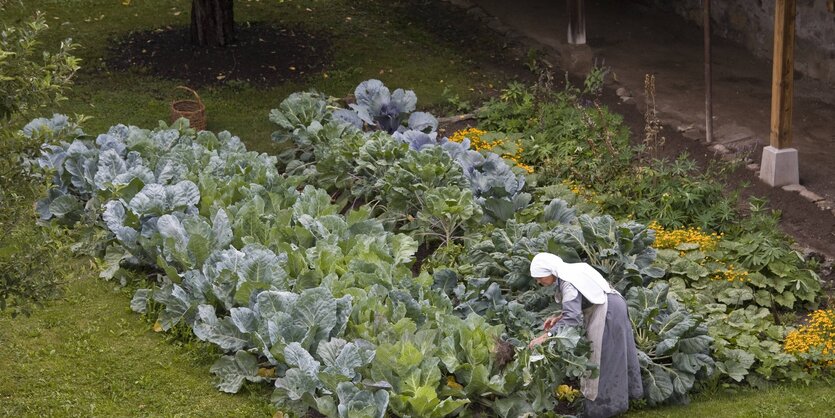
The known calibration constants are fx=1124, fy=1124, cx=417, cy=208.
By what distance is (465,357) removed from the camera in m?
7.94

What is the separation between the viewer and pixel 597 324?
7906 mm

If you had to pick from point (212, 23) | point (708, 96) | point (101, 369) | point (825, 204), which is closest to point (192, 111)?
point (212, 23)

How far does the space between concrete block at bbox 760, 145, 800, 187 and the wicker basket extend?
6.34 meters

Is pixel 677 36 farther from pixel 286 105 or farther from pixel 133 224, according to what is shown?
pixel 133 224

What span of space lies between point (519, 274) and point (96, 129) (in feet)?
22.0

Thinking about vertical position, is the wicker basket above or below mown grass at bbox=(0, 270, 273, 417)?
above

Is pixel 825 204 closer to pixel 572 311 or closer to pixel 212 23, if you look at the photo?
pixel 572 311

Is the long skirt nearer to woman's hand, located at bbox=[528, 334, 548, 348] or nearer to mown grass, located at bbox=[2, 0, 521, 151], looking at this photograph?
woman's hand, located at bbox=[528, 334, 548, 348]

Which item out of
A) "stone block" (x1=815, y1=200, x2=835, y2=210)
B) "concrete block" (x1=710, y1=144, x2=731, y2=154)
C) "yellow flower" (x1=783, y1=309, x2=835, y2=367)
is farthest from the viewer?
"concrete block" (x1=710, y1=144, x2=731, y2=154)

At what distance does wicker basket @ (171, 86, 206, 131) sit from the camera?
509 inches

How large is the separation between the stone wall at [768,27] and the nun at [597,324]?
7521mm

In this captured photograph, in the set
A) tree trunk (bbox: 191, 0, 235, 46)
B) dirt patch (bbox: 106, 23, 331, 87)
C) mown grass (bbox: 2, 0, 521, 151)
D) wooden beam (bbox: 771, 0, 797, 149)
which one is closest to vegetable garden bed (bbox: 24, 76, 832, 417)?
wooden beam (bbox: 771, 0, 797, 149)

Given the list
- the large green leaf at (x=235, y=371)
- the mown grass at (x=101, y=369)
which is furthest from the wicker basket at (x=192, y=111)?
the large green leaf at (x=235, y=371)

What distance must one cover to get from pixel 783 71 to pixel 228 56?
754 cm
